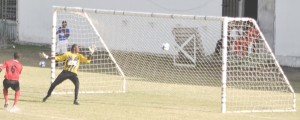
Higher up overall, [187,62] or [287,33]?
[287,33]

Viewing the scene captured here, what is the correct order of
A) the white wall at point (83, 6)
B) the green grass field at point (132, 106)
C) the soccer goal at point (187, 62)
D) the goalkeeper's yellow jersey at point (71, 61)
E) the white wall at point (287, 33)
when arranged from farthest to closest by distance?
the white wall at point (83, 6), the white wall at point (287, 33), the soccer goal at point (187, 62), the goalkeeper's yellow jersey at point (71, 61), the green grass field at point (132, 106)

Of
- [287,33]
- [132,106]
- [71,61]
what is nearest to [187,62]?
[287,33]

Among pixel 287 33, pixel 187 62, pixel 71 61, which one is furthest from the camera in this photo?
pixel 287 33

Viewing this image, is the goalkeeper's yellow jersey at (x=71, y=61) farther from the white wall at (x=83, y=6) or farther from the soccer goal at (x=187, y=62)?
Answer: the white wall at (x=83, y=6)

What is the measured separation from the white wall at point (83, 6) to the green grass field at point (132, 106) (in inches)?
352

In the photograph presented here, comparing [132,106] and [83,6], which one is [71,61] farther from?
[83,6]

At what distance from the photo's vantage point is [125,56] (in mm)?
23938

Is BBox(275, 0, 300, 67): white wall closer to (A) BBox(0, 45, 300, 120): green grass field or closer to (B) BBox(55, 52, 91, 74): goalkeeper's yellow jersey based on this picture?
(A) BBox(0, 45, 300, 120): green grass field

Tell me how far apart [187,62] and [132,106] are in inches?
313

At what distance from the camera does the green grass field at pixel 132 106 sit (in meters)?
15.9

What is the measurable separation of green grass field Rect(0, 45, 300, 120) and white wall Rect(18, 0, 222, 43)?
894cm

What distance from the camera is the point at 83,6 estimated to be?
35.3 metres

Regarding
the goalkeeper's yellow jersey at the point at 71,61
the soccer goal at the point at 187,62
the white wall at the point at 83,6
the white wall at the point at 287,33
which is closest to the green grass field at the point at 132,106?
the soccer goal at the point at 187,62

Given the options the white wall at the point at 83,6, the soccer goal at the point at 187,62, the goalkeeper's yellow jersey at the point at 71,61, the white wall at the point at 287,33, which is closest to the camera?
the goalkeeper's yellow jersey at the point at 71,61
